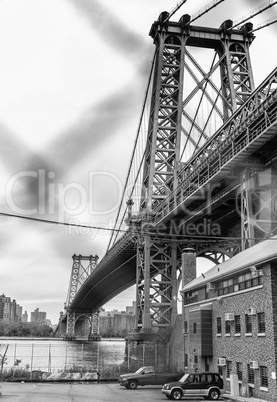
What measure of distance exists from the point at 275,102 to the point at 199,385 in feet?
56.2

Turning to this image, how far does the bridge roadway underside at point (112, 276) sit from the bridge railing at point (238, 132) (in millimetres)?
18593

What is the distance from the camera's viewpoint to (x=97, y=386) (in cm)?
3516

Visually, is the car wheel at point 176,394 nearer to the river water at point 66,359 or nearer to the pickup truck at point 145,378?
the pickup truck at point 145,378

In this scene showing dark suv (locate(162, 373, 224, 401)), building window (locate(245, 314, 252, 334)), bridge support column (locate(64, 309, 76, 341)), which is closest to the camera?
dark suv (locate(162, 373, 224, 401))

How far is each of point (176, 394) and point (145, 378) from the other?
7410 mm

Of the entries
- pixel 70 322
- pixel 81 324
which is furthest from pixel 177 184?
pixel 81 324

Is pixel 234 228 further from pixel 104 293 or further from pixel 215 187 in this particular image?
pixel 104 293

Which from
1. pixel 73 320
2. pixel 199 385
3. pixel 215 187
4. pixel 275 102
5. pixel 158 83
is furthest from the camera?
pixel 73 320

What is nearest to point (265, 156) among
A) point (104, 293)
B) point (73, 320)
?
point (104, 293)

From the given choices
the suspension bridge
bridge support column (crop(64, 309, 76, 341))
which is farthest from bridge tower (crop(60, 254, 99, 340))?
the suspension bridge

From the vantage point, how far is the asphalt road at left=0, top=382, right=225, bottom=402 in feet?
88.1

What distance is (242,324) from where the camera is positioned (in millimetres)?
28703

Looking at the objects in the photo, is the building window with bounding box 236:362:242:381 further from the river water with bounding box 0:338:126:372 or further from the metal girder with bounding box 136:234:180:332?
the metal girder with bounding box 136:234:180:332

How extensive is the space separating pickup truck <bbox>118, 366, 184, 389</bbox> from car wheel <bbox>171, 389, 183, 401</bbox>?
23.3 feet
